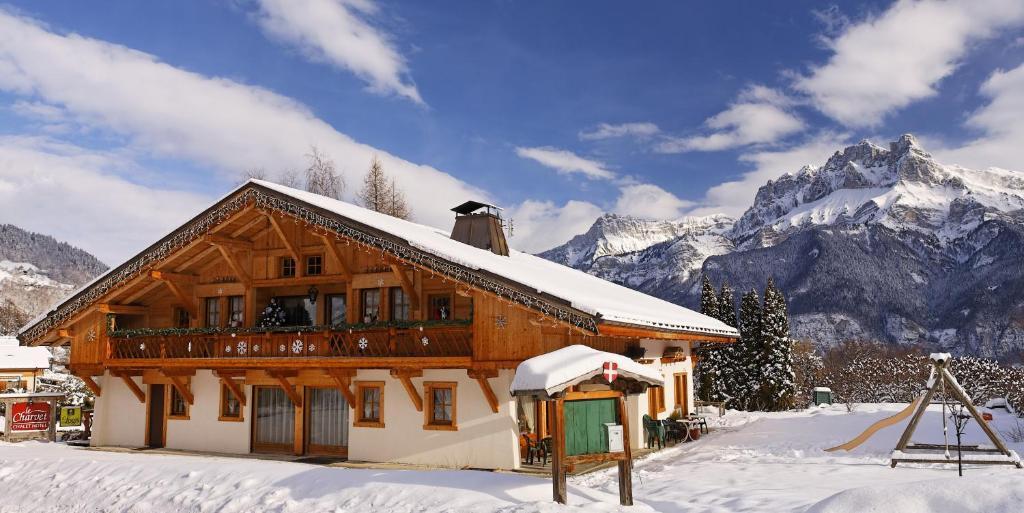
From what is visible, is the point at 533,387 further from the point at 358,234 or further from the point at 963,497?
the point at 358,234

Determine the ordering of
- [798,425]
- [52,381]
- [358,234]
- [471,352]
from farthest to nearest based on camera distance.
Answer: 1. [52,381]
2. [798,425]
3. [358,234]
4. [471,352]

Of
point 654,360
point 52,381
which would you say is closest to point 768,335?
point 654,360

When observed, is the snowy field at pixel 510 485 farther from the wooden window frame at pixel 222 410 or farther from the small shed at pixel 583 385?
the wooden window frame at pixel 222 410

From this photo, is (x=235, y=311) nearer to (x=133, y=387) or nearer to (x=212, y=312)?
(x=212, y=312)

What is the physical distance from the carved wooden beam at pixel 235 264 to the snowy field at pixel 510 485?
5.18 m

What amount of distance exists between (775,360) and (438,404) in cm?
2973

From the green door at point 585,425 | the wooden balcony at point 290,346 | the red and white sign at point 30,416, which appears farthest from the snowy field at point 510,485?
the red and white sign at point 30,416

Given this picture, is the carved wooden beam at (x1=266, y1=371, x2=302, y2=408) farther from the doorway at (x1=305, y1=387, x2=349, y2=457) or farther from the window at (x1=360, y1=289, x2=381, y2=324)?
the window at (x1=360, y1=289, x2=381, y2=324)

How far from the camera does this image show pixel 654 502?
12883mm

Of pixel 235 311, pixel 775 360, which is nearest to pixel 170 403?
pixel 235 311

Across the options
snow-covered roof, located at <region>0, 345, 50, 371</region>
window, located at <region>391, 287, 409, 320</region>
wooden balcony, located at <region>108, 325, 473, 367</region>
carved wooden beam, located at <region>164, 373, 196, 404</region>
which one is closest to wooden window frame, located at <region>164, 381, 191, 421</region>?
carved wooden beam, located at <region>164, 373, 196, 404</region>

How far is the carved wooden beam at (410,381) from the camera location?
705 inches

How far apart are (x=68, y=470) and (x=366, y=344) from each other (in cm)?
762

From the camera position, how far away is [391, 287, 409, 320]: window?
19.8 m
